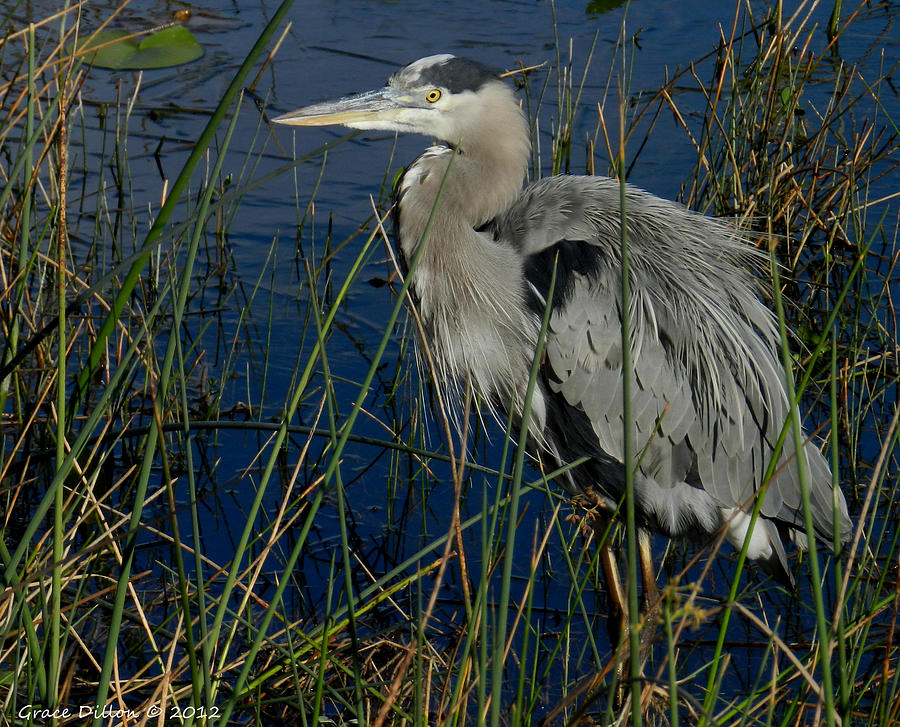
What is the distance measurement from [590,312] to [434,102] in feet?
2.31

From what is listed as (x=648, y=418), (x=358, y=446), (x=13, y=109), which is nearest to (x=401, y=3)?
(x=358, y=446)

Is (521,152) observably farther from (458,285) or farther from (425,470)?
(425,470)

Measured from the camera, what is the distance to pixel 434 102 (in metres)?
2.85

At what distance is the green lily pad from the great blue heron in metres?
3.01

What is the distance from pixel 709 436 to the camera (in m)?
2.95

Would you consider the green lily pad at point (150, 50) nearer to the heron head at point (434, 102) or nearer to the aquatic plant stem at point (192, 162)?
the heron head at point (434, 102)

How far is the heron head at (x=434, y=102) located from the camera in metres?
2.83

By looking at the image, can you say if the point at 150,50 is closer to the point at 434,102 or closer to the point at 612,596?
the point at 434,102

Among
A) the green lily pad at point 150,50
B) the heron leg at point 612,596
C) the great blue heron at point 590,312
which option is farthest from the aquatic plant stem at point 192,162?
the green lily pad at point 150,50

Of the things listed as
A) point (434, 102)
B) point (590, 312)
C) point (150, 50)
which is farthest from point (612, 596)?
point (150, 50)

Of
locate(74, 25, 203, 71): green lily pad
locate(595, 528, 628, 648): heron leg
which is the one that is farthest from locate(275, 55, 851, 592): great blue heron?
locate(74, 25, 203, 71): green lily pad

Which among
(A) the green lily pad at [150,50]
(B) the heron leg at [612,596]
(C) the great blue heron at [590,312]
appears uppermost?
(A) the green lily pad at [150,50]

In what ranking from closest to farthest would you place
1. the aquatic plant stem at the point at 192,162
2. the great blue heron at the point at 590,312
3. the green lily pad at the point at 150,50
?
the aquatic plant stem at the point at 192,162 → the great blue heron at the point at 590,312 → the green lily pad at the point at 150,50

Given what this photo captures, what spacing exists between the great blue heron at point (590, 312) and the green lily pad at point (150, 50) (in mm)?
3009
